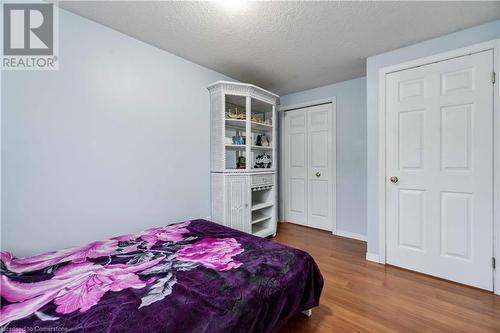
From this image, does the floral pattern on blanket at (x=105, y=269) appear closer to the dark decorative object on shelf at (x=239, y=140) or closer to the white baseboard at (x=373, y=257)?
the dark decorative object on shelf at (x=239, y=140)

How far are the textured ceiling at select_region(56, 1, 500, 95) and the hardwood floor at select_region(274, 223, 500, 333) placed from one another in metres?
2.43

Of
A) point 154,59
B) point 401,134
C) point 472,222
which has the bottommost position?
point 472,222

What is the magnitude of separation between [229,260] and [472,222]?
7.59 ft

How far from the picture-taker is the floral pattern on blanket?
0.94 m

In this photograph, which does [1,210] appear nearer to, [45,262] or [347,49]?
[45,262]

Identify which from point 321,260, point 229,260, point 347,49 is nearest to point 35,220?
point 229,260

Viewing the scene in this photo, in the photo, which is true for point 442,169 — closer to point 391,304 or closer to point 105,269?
point 391,304

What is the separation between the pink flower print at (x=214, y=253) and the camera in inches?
50.4

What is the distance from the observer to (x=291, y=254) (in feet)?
4.74

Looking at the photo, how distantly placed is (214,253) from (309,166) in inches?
104

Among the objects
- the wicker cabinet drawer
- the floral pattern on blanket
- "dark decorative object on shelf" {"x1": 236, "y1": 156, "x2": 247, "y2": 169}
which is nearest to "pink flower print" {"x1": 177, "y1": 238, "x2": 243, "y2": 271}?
the floral pattern on blanket

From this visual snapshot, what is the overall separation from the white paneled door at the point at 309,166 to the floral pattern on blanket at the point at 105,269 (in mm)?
2306

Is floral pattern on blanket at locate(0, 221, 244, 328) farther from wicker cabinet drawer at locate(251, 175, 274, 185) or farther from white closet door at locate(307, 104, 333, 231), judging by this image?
white closet door at locate(307, 104, 333, 231)

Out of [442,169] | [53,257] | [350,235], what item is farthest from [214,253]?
[350,235]
